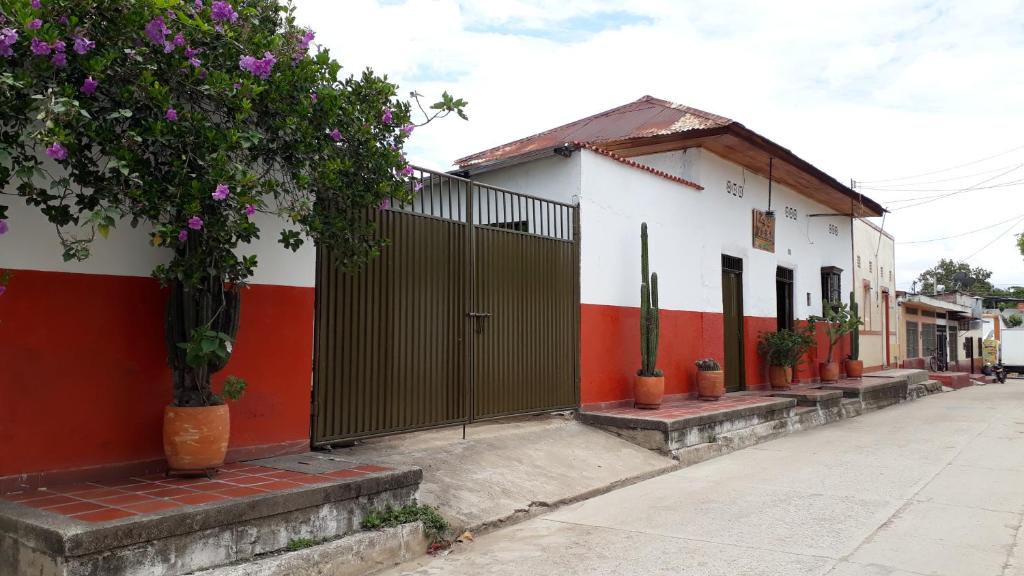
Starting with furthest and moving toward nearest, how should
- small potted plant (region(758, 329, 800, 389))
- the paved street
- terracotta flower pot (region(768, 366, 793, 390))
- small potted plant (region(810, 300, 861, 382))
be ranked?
small potted plant (region(810, 300, 861, 382))
terracotta flower pot (region(768, 366, 793, 390))
small potted plant (region(758, 329, 800, 389))
the paved street

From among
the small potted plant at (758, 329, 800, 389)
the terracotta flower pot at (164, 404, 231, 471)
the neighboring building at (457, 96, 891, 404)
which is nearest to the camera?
the terracotta flower pot at (164, 404, 231, 471)

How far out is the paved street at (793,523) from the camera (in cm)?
446

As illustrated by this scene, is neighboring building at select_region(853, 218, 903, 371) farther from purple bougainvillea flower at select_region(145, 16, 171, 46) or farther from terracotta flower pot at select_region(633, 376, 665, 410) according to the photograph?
purple bougainvillea flower at select_region(145, 16, 171, 46)

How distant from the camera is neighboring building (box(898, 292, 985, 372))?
88.2 ft

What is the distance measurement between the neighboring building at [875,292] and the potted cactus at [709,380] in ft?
34.0

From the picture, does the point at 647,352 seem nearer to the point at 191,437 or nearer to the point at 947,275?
the point at 191,437

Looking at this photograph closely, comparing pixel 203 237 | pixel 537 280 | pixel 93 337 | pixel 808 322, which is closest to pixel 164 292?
pixel 93 337

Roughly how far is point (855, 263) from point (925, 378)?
11.5 feet

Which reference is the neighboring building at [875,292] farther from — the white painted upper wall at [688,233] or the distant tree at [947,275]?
the distant tree at [947,275]

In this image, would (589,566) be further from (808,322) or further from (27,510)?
(808,322)

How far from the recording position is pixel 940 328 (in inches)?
1293

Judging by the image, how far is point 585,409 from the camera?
29.2 feet

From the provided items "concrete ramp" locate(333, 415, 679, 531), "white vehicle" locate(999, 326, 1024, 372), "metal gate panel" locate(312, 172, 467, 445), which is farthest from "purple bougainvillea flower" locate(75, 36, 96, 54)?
"white vehicle" locate(999, 326, 1024, 372)

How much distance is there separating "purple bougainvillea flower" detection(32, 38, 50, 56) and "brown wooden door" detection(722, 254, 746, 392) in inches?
418
